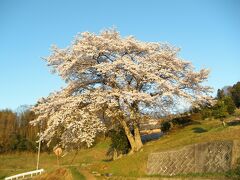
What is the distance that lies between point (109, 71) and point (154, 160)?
9.56 metres

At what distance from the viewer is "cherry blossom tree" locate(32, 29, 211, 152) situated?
27734 millimetres

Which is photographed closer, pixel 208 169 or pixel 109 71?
pixel 208 169

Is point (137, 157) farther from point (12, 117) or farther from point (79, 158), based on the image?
point (12, 117)

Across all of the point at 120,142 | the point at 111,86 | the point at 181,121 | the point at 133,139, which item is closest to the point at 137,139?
the point at 133,139

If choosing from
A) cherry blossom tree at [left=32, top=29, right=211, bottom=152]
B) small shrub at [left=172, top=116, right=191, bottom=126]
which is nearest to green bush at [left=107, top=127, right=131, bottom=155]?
cherry blossom tree at [left=32, top=29, right=211, bottom=152]

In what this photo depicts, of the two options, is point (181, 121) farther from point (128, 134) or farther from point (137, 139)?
point (128, 134)

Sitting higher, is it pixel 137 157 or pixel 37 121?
pixel 37 121

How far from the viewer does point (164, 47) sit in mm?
33438

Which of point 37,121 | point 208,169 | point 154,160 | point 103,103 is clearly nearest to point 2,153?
point 37,121

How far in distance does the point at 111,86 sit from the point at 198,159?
13.7m

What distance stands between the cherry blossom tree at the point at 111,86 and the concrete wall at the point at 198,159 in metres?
7.06

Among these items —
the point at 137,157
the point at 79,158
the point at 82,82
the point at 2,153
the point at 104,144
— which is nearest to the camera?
the point at 137,157

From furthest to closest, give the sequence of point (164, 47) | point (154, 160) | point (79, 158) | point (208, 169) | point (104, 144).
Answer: point (104, 144), point (79, 158), point (164, 47), point (154, 160), point (208, 169)

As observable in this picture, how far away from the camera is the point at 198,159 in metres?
18.0
